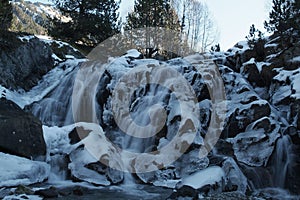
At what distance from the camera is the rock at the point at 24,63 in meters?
14.1

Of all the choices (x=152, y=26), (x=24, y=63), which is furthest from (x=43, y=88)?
(x=152, y=26)

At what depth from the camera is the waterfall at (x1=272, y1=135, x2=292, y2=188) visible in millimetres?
9734

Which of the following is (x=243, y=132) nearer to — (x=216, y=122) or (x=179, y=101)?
(x=216, y=122)

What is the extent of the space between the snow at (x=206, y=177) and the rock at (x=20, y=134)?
440cm

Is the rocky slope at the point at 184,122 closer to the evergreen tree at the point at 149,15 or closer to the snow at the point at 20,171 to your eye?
the snow at the point at 20,171

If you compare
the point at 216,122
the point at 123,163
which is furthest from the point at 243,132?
the point at 123,163

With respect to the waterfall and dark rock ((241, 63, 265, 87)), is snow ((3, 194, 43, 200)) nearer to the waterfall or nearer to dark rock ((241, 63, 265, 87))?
the waterfall

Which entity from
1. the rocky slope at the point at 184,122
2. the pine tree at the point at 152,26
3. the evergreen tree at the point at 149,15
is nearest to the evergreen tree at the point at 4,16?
the rocky slope at the point at 184,122

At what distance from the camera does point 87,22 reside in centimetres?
2252

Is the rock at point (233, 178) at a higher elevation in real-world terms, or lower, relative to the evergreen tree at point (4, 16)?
lower

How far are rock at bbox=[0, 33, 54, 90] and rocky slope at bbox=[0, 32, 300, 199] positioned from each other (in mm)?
65

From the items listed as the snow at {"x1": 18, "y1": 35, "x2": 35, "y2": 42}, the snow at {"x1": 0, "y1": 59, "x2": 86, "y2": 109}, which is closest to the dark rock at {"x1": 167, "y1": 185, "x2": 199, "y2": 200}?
the snow at {"x1": 0, "y1": 59, "x2": 86, "y2": 109}

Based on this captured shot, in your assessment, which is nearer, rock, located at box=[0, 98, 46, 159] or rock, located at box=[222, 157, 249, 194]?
rock, located at box=[222, 157, 249, 194]

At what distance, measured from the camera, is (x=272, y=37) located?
16406mm
